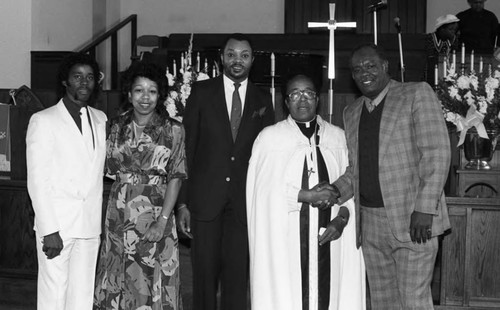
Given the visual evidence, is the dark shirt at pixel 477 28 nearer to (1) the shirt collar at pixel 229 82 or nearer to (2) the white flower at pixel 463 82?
(2) the white flower at pixel 463 82

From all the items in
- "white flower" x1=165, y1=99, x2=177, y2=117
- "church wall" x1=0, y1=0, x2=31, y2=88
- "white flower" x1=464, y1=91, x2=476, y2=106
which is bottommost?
"white flower" x1=165, y1=99, x2=177, y2=117

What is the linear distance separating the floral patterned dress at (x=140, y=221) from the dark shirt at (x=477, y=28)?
687 centimetres

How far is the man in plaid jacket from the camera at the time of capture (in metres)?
4.14

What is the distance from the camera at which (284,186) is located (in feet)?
14.0

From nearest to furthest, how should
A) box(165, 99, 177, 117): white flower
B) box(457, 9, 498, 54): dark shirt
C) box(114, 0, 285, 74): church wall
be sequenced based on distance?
box(165, 99, 177, 117): white flower < box(457, 9, 498, 54): dark shirt < box(114, 0, 285, 74): church wall

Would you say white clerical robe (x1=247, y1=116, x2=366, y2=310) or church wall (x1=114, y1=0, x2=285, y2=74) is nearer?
white clerical robe (x1=247, y1=116, x2=366, y2=310)

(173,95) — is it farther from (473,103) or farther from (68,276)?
(473,103)

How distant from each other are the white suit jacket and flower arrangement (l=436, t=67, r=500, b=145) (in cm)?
235

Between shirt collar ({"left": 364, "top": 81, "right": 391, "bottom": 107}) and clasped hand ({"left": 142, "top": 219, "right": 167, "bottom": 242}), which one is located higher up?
shirt collar ({"left": 364, "top": 81, "right": 391, "bottom": 107})

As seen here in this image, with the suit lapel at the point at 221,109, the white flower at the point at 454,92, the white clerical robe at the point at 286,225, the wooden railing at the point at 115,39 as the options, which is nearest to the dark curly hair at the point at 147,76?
the suit lapel at the point at 221,109

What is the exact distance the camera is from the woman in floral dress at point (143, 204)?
13.9ft

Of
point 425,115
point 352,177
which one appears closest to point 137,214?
point 352,177

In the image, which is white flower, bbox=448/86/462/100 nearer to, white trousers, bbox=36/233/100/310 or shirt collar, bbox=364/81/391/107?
shirt collar, bbox=364/81/391/107

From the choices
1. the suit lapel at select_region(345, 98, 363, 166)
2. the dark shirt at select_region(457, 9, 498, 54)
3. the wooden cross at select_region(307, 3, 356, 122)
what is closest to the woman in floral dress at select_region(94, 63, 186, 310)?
the suit lapel at select_region(345, 98, 363, 166)
